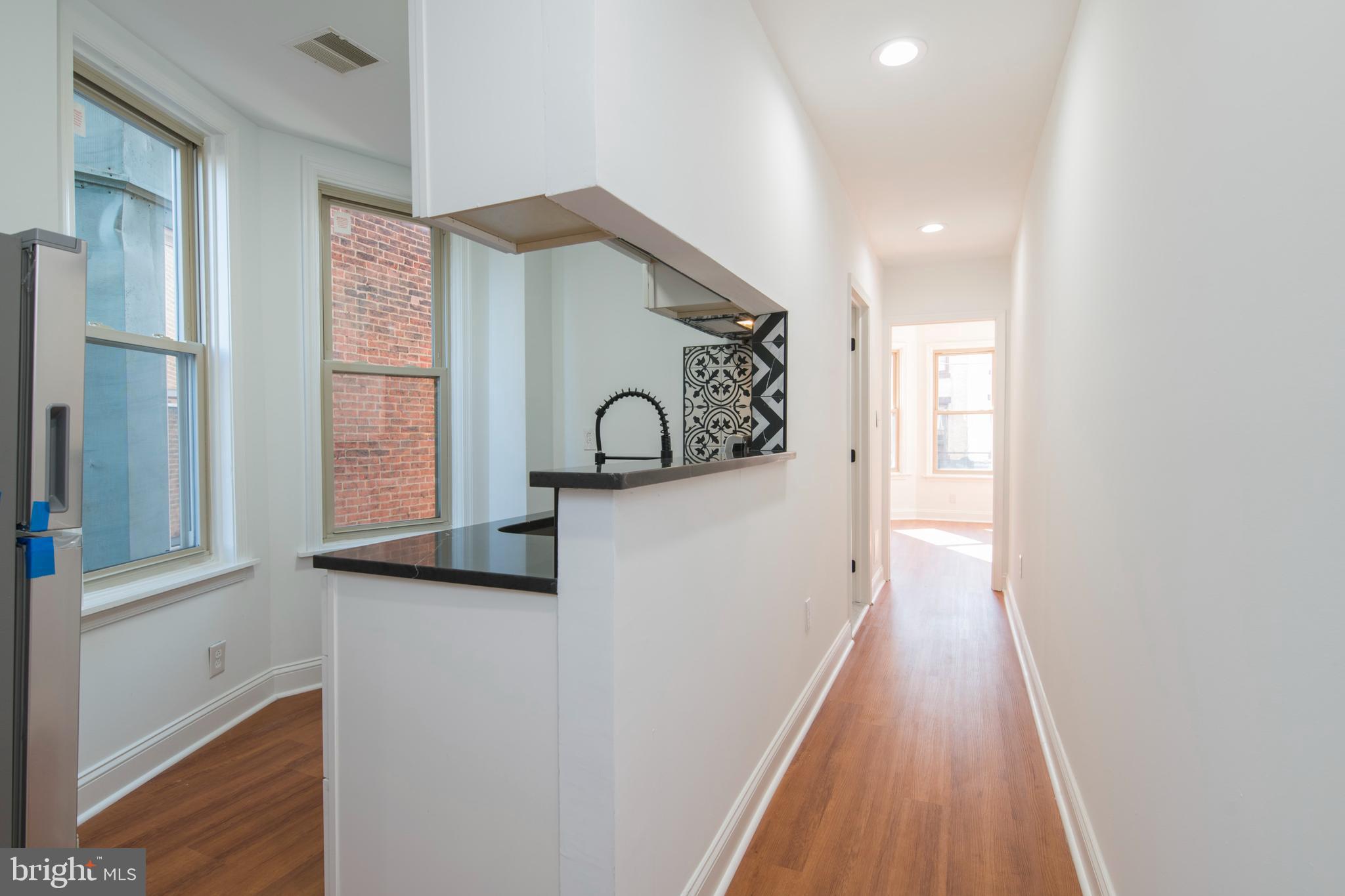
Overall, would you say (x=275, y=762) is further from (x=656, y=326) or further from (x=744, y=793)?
(x=656, y=326)

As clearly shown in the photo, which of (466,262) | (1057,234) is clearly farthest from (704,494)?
(466,262)

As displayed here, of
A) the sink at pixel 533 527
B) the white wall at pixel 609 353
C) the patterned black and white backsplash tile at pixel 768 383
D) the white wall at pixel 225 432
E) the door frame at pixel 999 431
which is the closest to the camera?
the white wall at pixel 225 432

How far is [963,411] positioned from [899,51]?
22.8 ft

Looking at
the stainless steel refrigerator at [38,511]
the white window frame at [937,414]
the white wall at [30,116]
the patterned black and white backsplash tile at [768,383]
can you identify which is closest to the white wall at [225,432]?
the white wall at [30,116]

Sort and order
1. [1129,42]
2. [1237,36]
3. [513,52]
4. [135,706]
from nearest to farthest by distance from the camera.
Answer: [1237,36], [513,52], [1129,42], [135,706]

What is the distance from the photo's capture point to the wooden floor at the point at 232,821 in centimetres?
179

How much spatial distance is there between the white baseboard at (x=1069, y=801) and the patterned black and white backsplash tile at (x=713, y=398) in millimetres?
1652

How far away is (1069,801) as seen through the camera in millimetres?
1993

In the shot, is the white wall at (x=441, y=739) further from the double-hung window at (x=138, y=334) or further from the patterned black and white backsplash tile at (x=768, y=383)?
the double-hung window at (x=138, y=334)

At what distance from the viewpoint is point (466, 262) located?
352cm

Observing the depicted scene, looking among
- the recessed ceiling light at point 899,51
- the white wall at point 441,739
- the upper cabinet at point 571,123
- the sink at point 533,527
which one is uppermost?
the recessed ceiling light at point 899,51

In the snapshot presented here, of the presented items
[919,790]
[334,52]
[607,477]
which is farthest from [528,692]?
[334,52]

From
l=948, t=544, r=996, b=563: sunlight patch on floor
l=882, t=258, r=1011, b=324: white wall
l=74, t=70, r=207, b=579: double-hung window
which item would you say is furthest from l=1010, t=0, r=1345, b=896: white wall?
l=948, t=544, r=996, b=563: sunlight patch on floor

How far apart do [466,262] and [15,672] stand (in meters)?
2.66
